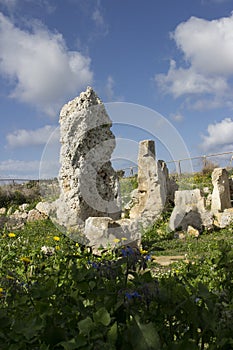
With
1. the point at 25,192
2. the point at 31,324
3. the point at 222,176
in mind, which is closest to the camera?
the point at 31,324

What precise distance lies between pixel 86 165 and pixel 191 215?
131 inches

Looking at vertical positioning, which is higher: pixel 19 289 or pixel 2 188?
pixel 2 188

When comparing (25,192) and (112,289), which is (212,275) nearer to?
(112,289)

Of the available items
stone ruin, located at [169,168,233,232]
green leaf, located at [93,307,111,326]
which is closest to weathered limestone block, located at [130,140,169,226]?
stone ruin, located at [169,168,233,232]

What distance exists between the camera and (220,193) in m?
13.3

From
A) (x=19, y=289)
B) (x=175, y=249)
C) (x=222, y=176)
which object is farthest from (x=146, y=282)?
(x=222, y=176)

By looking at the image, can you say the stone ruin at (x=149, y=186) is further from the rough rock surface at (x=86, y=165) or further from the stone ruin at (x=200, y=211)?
the rough rock surface at (x=86, y=165)

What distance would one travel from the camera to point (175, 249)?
949 centimetres

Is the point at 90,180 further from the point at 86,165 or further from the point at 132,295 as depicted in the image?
the point at 132,295

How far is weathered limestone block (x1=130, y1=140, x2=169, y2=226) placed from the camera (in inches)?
523

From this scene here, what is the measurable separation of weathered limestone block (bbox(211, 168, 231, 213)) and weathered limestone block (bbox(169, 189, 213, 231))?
99 centimetres

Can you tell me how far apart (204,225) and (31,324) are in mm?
10179

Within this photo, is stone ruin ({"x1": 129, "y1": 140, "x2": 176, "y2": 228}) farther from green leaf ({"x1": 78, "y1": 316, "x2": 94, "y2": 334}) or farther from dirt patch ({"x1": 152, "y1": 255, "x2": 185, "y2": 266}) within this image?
green leaf ({"x1": 78, "y1": 316, "x2": 94, "y2": 334})

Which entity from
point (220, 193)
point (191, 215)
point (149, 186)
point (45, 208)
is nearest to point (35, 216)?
point (45, 208)
